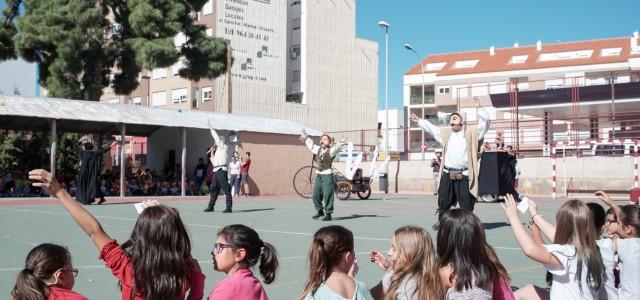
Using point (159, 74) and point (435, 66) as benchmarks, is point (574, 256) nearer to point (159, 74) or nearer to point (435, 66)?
point (159, 74)

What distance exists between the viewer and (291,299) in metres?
5.39

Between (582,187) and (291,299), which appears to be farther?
(582,187)

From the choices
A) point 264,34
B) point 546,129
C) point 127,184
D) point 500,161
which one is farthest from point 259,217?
point 264,34

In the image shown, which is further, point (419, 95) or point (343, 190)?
point (419, 95)

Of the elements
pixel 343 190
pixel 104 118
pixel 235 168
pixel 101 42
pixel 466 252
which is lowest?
pixel 343 190

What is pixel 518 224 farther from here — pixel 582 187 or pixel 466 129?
pixel 582 187

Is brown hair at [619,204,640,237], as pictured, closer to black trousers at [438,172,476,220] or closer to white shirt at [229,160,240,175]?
black trousers at [438,172,476,220]

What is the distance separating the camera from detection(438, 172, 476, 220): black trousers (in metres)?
10.2

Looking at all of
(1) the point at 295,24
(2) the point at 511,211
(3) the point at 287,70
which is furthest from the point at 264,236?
(1) the point at 295,24

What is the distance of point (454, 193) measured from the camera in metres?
10.4

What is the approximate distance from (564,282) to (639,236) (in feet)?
3.44

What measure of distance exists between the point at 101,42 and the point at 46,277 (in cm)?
3124

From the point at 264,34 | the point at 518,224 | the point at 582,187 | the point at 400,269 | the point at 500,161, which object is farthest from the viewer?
the point at 264,34

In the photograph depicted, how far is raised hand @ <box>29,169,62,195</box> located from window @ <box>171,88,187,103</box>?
2211 inches
